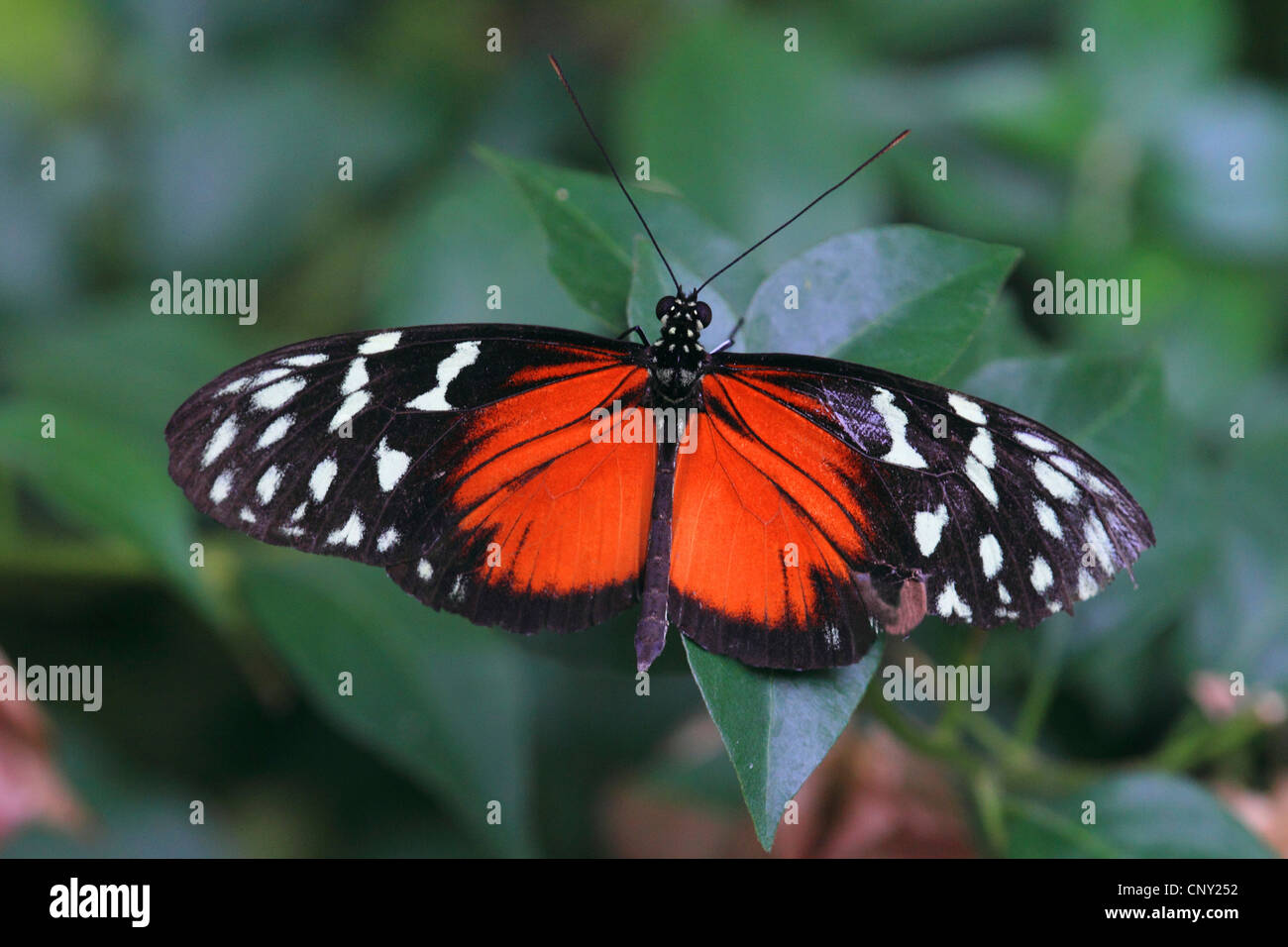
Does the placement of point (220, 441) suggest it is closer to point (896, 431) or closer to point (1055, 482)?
point (896, 431)

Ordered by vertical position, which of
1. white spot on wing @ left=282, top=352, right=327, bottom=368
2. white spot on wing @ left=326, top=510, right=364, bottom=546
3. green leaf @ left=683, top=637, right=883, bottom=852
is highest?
white spot on wing @ left=282, top=352, right=327, bottom=368

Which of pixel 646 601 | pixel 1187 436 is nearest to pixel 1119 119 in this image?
pixel 1187 436

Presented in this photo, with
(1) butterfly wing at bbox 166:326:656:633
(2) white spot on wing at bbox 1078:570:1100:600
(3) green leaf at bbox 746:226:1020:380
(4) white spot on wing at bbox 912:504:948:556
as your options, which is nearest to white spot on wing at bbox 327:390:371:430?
(1) butterfly wing at bbox 166:326:656:633

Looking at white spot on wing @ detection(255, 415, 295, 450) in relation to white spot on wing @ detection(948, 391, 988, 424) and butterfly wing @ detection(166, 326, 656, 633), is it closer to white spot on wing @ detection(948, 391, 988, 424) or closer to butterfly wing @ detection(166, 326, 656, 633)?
butterfly wing @ detection(166, 326, 656, 633)
